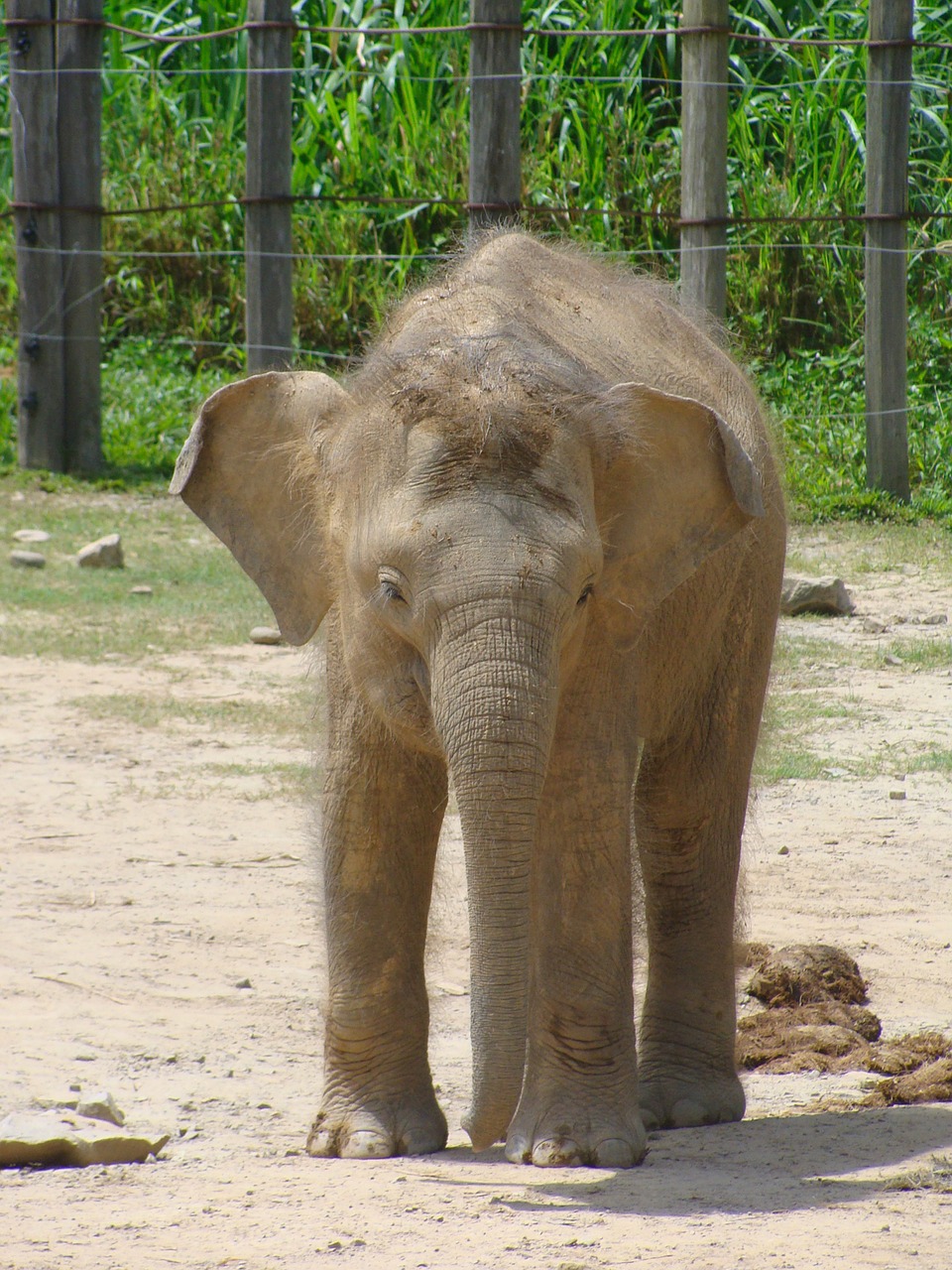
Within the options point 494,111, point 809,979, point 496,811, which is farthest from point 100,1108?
point 494,111

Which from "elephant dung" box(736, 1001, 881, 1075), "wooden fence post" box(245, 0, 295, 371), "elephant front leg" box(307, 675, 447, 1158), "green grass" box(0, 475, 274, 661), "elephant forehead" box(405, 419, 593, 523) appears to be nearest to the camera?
"elephant forehead" box(405, 419, 593, 523)

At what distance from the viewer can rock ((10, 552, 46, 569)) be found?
→ 9078 mm

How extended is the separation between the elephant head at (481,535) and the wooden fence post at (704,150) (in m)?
5.89

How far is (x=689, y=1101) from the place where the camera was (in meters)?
4.00

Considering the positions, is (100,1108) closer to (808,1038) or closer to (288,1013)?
(288,1013)

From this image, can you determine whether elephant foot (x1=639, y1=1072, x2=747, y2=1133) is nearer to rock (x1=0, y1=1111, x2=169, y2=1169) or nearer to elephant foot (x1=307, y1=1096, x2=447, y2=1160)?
elephant foot (x1=307, y1=1096, x2=447, y2=1160)

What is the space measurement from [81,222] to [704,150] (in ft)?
10.8

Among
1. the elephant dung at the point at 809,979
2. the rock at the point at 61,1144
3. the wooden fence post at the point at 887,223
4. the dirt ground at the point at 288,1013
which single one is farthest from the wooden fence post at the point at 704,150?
the rock at the point at 61,1144

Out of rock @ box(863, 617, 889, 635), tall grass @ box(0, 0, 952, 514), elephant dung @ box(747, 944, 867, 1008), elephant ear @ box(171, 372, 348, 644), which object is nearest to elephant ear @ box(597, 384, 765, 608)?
elephant ear @ box(171, 372, 348, 644)

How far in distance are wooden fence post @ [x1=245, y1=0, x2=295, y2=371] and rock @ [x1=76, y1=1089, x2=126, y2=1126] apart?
621 cm

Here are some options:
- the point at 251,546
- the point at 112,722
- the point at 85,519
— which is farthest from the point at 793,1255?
the point at 85,519

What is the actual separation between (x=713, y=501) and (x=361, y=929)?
3.43 feet

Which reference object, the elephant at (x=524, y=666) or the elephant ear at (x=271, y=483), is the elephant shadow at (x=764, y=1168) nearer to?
the elephant at (x=524, y=666)

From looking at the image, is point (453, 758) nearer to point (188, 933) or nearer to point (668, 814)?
point (668, 814)
